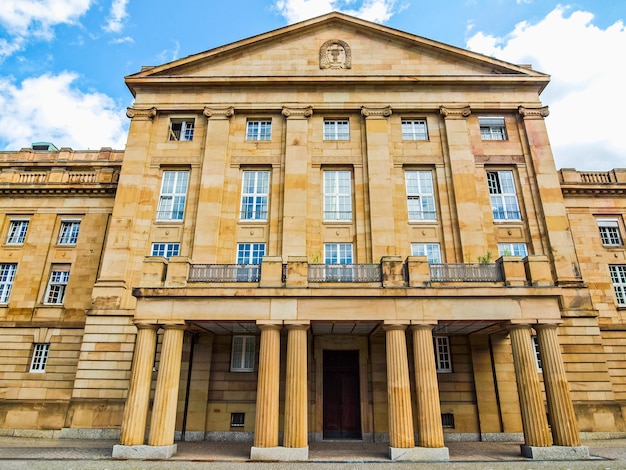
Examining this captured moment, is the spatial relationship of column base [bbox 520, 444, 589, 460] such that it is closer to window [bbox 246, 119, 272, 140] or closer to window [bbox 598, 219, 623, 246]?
window [bbox 598, 219, 623, 246]

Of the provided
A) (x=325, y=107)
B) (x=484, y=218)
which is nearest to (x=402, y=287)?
(x=484, y=218)

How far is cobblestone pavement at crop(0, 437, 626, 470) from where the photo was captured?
1209 centimetres

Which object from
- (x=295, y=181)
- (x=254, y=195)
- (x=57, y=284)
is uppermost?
(x=295, y=181)

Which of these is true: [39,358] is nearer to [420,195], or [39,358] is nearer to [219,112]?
[219,112]

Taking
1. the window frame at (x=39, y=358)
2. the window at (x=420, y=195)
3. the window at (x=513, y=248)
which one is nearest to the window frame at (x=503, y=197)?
the window at (x=513, y=248)

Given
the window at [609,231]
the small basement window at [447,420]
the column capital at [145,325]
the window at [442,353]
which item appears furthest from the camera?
the window at [609,231]

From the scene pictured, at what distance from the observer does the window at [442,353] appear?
63.0 feet

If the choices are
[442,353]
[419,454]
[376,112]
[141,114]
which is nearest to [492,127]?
[376,112]

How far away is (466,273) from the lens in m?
15.3

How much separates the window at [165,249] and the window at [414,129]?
14772mm

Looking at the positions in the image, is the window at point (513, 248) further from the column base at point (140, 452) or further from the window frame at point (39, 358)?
the window frame at point (39, 358)

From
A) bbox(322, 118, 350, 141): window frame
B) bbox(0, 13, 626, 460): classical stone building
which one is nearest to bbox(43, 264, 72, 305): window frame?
bbox(0, 13, 626, 460): classical stone building

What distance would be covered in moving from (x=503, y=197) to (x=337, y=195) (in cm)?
951

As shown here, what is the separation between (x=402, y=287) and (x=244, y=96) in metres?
16.2
